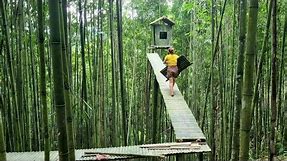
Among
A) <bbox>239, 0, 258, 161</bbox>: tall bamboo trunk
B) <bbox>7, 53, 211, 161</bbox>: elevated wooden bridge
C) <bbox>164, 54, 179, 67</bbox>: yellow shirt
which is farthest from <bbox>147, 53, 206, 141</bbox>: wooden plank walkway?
<bbox>239, 0, 258, 161</bbox>: tall bamboo trunk

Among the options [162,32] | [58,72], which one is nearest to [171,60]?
[162,32]

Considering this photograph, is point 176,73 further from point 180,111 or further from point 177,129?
point 177,129

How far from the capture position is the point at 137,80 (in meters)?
9.84

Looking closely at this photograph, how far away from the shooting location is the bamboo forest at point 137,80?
6.46 feet

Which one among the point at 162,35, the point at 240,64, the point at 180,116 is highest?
the point at 162,35

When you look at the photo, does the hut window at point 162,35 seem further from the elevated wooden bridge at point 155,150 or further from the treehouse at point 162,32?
the elevated wooden bridge at point 155,150

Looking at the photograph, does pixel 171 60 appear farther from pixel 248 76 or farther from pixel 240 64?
pixel 248 76

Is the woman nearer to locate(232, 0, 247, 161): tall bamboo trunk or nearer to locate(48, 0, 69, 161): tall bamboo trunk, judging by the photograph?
locate(232, 0, 247, 161): tall bamboo trunk

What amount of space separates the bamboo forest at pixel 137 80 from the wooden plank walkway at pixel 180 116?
0.04ft

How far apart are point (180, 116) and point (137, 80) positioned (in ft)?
16.8

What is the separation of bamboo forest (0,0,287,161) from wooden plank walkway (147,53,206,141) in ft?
0.04

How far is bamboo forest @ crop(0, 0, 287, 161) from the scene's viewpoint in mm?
1969

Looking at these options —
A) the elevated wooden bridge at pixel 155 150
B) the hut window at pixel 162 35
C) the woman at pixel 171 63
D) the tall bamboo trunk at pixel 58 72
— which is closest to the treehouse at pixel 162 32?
the hut window at pixel 162 35

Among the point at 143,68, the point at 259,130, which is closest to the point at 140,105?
the point at 143,68
